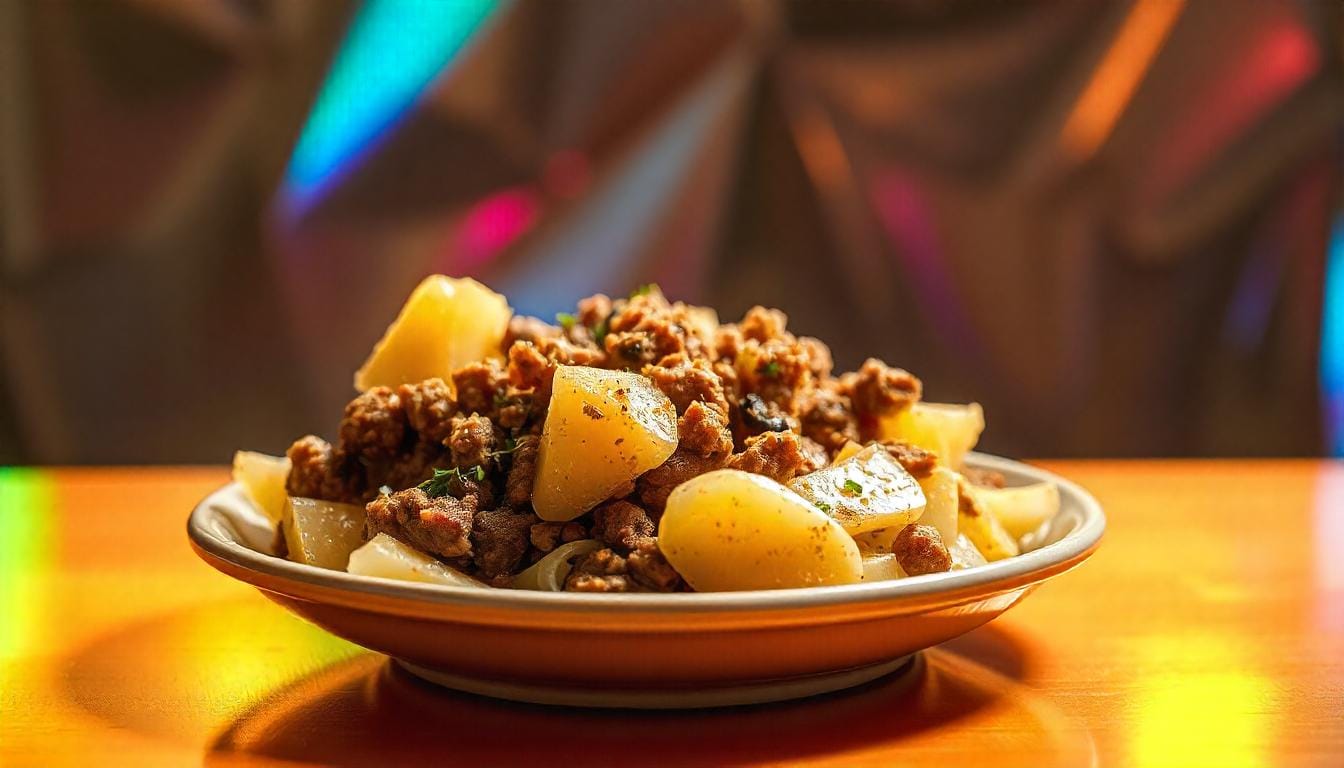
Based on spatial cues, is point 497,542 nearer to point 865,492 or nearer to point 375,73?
point 865,492

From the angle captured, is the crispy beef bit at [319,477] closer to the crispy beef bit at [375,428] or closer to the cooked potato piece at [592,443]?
the crispy beef bit at [375,428]

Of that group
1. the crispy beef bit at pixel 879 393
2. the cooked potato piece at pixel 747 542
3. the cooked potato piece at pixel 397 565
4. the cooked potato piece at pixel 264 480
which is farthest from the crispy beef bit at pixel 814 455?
the cooked potato piece at pixel 264 480

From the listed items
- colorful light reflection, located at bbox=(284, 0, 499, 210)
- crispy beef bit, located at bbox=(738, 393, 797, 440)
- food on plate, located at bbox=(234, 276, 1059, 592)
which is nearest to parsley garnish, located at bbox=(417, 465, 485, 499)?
food on plate, located at bbox=(234, 276, 1059, 592)

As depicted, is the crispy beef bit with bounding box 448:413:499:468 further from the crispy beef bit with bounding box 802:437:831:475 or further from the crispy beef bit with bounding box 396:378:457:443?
the crispy beef bit with bounding box 802:437:831:475

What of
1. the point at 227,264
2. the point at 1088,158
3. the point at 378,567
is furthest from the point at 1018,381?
the point at 378,567

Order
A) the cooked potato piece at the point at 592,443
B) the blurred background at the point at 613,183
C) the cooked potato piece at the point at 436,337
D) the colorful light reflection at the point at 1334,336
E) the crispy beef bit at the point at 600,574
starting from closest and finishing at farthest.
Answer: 1. the crispy beef bit at the point at 600,574
2. the cooked potato piece at the point at 592,443
3. the cooked potato piece at the point at 436,337
4. the blurred background at the point at 613,183
5. the colorful light reflection at the point at 1334,336

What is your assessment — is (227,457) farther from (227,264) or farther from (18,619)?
(18,619)

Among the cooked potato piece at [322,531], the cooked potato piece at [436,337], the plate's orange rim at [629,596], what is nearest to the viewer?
the plate's orange rim at [629,596]

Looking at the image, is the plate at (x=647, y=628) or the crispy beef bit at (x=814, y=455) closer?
the plate at (x=647, y=628)
